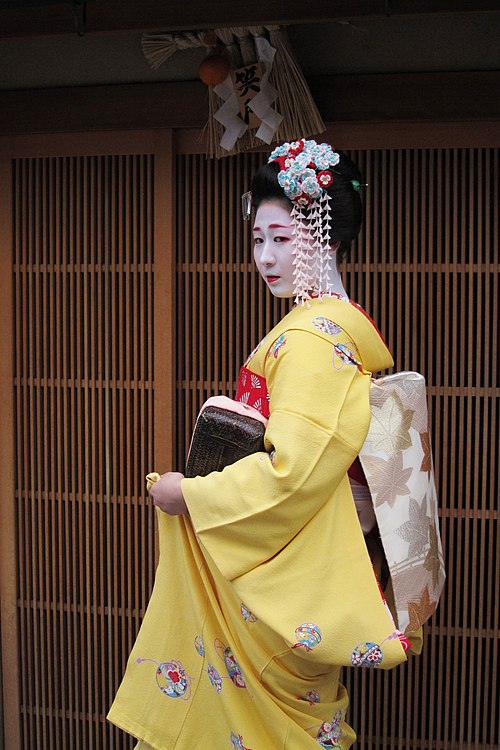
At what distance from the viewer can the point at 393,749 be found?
12.8 ft

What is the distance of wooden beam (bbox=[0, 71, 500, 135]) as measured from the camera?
351 cm

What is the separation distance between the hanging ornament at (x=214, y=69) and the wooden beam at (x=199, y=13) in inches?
19.2

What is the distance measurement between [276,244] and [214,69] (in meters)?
1.04

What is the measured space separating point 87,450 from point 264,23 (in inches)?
78.0

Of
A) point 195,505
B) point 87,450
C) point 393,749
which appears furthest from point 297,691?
point 87,450

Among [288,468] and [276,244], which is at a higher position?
[276,244]

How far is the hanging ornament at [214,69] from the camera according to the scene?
347cm

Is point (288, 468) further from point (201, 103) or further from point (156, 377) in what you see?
point (201, 103)

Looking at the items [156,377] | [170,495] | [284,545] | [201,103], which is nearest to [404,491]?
[284,545]

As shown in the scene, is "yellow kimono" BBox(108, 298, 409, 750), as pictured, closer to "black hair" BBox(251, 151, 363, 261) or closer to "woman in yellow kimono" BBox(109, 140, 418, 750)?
"woman in yellow kimono" BBox(109, 140, 418, 750)

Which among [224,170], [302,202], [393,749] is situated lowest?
[393,749]

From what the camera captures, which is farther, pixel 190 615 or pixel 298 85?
pixel 298 85

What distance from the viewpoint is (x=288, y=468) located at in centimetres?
257

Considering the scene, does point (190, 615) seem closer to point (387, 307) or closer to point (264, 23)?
point (387, 307)
